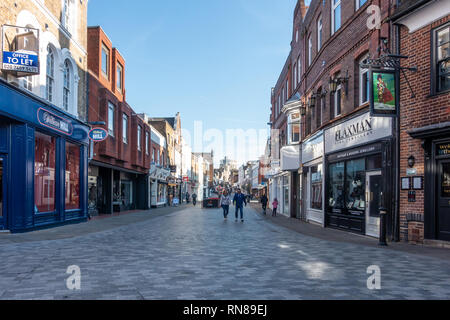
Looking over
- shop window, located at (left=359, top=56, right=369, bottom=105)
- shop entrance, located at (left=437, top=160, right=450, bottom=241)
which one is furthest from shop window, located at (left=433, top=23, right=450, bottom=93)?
shop window, located at (left=359, top=56, right=369, bottom=105)

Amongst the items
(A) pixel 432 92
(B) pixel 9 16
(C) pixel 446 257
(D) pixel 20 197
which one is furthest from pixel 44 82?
(C) pixel 446 257

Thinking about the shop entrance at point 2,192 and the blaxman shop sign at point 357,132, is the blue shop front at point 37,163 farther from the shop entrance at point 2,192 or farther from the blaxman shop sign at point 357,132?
the blaxman shop sign at point 357,132

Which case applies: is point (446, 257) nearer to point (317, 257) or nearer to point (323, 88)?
point (317, 257)

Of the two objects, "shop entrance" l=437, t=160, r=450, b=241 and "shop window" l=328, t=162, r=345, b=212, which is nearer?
"shop entrance" l=437, t=160, r=450, b=241

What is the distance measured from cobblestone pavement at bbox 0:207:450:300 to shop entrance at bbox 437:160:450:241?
1.71 m

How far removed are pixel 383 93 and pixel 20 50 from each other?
1101cm

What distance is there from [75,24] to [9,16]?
5.54m

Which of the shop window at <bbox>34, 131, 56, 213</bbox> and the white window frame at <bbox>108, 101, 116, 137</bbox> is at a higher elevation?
the white window frame at <bbox>108, 101, 116, 137</bbox>

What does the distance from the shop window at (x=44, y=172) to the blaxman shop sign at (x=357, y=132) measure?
Answer: 1109 centimetres

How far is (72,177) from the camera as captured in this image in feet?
56.3

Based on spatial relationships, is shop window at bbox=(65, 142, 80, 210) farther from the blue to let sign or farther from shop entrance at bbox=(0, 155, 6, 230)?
the blue to let sign

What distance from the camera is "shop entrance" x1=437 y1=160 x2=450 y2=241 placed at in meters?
10.0

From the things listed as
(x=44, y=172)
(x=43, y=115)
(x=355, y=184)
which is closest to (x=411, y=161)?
(x=355, y=184)

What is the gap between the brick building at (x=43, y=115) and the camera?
12.4m
